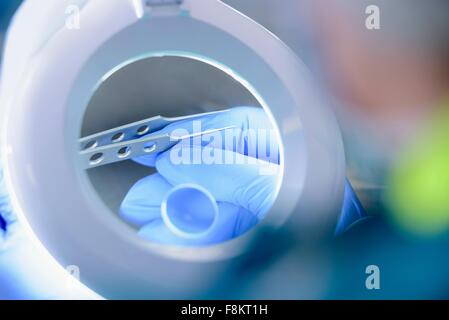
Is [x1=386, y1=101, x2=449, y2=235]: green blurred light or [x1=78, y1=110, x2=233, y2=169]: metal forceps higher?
[x1=78, y1=110, x2=233, y2=169]: metal forceps

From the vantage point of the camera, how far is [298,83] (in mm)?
851

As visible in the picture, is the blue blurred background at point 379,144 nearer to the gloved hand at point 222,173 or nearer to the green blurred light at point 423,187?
the green blurred light at point 423,187

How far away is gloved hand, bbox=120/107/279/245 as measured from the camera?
0.83 m

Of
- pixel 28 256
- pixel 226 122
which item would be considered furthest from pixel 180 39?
pixel 28 256

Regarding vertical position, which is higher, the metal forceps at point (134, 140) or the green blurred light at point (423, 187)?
the metal forceps at point (134, 140)

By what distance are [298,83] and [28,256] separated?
0.48 m

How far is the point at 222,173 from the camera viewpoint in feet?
2.77

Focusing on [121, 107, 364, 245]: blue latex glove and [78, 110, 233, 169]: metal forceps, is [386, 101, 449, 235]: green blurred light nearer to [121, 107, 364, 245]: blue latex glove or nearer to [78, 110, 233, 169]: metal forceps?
[121, 107, 364, 245]: blue latex glove

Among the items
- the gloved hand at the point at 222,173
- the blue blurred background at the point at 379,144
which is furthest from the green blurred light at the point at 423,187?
the gloved hand at the point at 222,173

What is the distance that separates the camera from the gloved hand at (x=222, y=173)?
2.71 ft

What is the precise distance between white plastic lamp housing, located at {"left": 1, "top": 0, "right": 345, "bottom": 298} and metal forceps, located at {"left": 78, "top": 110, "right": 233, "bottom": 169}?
1.8 inches

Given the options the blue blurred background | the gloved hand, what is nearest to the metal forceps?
the gloved hand

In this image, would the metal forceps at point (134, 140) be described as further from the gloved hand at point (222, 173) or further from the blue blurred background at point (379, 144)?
the blue blurred background at point (379, 144)

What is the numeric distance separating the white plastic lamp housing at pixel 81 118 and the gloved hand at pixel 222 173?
0.02m
